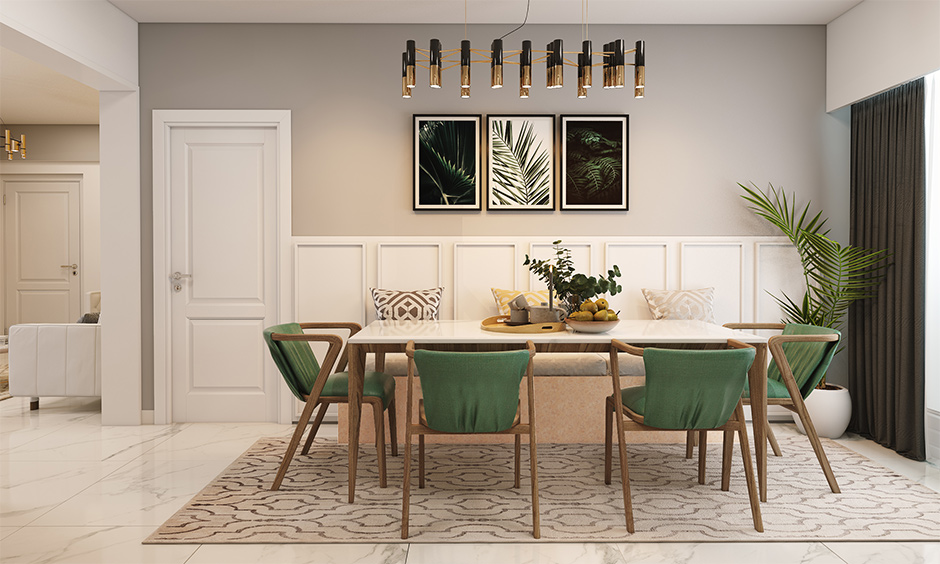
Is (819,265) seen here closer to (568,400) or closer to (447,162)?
(568,400)

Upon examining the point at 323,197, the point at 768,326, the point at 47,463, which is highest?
the point at 323,197

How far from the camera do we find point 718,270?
446cm

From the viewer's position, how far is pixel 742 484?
3.13 meters

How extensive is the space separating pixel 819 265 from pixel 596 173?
62.5 inches

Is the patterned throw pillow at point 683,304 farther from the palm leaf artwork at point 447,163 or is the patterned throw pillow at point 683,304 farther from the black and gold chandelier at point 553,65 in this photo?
the black and gold chandelier at point 553,65

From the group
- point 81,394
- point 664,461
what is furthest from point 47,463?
point 664,461

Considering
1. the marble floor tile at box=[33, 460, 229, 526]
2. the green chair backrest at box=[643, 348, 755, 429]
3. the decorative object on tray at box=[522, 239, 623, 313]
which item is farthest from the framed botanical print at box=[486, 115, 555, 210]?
the marble floor tile at box=[33, 460, 229, 526]

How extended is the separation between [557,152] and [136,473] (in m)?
3.22

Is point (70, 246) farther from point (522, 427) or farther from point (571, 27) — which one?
point (522, 427)

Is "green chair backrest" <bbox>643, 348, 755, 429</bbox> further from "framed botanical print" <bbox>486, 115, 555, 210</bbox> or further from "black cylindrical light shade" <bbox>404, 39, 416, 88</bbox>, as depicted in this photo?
"framed botanical print" <bbox>486, 115, 555, 210</bbox>

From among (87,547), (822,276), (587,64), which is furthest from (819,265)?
(87,547)

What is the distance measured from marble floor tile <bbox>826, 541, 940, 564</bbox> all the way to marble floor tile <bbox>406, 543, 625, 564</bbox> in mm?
849

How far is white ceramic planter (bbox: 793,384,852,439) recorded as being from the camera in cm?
402

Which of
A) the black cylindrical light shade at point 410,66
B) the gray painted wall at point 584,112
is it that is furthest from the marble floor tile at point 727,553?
the gray painted wall at point 584,112
